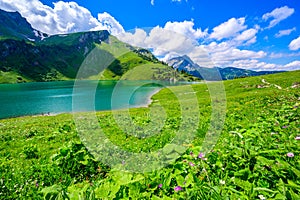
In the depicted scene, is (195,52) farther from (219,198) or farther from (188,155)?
(219,198)

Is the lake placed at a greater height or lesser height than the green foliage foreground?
lesser


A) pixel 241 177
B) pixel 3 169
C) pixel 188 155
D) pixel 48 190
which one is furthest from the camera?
pixel 3 169

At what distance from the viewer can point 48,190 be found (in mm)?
2961

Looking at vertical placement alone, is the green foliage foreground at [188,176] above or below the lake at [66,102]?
above

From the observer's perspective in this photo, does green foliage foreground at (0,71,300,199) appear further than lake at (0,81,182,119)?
No

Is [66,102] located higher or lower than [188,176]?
lower

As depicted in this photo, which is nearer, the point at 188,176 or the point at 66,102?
the point at 188,176

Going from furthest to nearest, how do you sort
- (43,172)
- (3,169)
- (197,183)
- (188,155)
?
(3,169) → (43,172) → (188,155) → (197,183)

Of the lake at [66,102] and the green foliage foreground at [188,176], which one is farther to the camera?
the lake at [66,102]

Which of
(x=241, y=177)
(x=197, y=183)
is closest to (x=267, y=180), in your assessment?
(x=241, y=177)

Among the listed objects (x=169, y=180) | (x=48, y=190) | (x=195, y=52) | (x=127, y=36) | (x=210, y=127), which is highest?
(x=127, y=36)

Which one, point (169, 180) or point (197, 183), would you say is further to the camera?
point (169, 180)

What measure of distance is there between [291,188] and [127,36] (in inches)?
439

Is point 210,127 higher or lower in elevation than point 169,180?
lower
